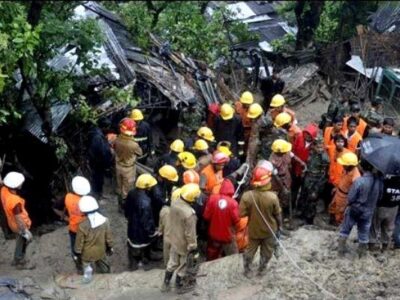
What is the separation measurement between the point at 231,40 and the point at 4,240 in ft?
24.3

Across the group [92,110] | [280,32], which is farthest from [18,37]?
[280,32]

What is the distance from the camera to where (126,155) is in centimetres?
1024

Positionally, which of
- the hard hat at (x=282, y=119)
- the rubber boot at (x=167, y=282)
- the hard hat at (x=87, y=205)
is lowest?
the rubber boot at (x=167, y=282)

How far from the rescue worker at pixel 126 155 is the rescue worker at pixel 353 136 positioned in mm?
3336

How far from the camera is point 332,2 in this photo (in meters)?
17.0

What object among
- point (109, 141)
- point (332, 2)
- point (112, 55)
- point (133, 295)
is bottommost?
point (133, 295)

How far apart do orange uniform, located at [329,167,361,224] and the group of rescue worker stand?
0.06 feet

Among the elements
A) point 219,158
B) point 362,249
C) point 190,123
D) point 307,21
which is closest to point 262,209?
point 362,249

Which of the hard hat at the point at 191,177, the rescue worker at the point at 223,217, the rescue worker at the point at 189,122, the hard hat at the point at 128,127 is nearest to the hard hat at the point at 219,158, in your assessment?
the rescue worker at the point at 223,217

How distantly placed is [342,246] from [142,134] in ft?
14.1

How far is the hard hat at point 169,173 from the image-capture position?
9.07 metres

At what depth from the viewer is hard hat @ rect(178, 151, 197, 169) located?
9.22 meters

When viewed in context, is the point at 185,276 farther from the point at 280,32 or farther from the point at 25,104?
the point at 280,32

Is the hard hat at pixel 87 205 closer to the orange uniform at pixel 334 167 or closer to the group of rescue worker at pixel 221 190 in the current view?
the group of rescue worker at pixel 221 190
